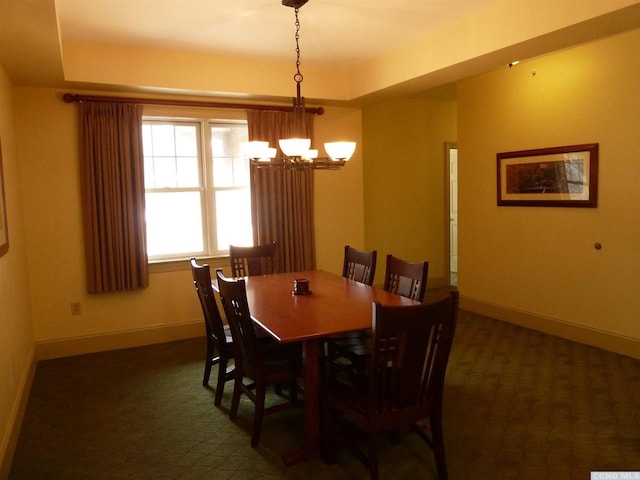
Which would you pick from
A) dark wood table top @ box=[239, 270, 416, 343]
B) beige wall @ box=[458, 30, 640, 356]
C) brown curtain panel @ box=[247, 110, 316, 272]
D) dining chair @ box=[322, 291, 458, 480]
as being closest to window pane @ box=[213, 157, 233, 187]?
brown curtain panel @ box=[247, 110, 316, 272]

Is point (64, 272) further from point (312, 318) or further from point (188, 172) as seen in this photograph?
point (312, 318)

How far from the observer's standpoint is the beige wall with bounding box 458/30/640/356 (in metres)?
3.88

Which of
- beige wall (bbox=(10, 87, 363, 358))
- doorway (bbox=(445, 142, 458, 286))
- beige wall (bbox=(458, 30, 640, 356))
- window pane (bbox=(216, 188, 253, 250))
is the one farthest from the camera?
doorway (bbox=(445, 142, 458, 286))

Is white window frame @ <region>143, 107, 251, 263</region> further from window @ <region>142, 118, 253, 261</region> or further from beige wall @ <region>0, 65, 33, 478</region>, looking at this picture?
beige wall @ <region>0, 65, 33, 478</region>

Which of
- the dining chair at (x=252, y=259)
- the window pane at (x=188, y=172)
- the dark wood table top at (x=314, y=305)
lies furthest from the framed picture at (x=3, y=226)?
the window pane at (x=188, y=172)

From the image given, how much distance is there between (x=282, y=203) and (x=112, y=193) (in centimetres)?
163

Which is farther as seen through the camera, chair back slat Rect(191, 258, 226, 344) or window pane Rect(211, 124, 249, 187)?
window pane Rect(211, 124, 249, 187)

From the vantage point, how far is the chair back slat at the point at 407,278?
301 cm

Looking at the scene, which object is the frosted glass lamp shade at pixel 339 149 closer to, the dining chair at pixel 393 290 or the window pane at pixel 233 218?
the dining chair at pixel 393 290

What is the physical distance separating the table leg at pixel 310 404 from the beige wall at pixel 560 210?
2.84 metres

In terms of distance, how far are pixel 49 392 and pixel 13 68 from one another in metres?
2.37

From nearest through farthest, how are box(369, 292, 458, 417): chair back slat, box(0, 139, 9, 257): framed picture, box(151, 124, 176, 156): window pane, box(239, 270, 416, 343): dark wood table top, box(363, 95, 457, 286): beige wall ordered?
box(369, 292, 458, 417): chair back slat, box(239, 270, 416, 343): dark wood table top, box(0, 139, 9, 257): framed picture, box(151, 124, 176, 156): window pane, box(363, 95, 457, 286): beige wall

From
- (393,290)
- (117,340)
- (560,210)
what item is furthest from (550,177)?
(117,340)

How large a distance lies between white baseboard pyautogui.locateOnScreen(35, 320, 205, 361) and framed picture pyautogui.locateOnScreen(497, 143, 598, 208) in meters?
3.44
